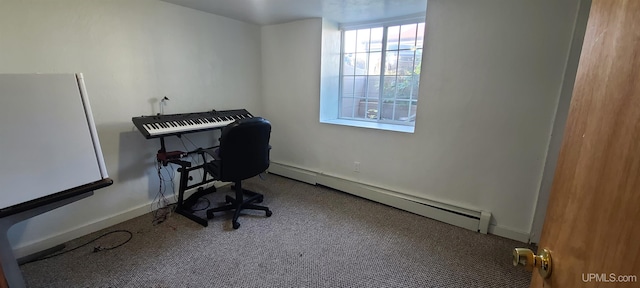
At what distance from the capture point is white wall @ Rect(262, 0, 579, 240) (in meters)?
1.88

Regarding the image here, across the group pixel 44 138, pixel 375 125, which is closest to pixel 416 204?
pixel 375 125

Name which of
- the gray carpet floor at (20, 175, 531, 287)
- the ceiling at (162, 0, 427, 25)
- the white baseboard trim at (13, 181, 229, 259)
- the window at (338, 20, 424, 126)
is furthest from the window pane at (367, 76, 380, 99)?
the white baseboard trim at (13, 181, 229, 259)

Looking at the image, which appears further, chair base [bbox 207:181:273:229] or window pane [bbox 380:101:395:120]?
window pane [bbox 380:101:395:120]

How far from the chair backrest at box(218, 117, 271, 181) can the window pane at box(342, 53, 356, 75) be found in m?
1.49

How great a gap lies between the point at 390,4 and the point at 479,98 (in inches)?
44.6

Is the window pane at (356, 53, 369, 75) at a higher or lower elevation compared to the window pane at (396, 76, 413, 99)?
higher

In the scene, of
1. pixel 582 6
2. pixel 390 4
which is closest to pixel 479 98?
pixel 582 6

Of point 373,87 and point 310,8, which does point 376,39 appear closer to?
point 373,87

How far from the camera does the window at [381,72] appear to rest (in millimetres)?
2785

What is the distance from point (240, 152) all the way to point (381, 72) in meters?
1.84

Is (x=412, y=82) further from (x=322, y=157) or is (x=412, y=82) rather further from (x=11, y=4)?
(x=11, y=4)

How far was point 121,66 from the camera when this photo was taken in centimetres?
224

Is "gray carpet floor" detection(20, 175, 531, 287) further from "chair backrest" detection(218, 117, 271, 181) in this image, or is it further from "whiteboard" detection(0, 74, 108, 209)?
"whiteboard" detection(0, 74, 108, 209)

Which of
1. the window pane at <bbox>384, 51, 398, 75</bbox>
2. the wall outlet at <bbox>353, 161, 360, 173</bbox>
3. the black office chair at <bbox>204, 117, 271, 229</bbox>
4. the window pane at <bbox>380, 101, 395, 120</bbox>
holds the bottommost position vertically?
the wall outlet at <bbox>353, 161, 360, 173</bbox>
